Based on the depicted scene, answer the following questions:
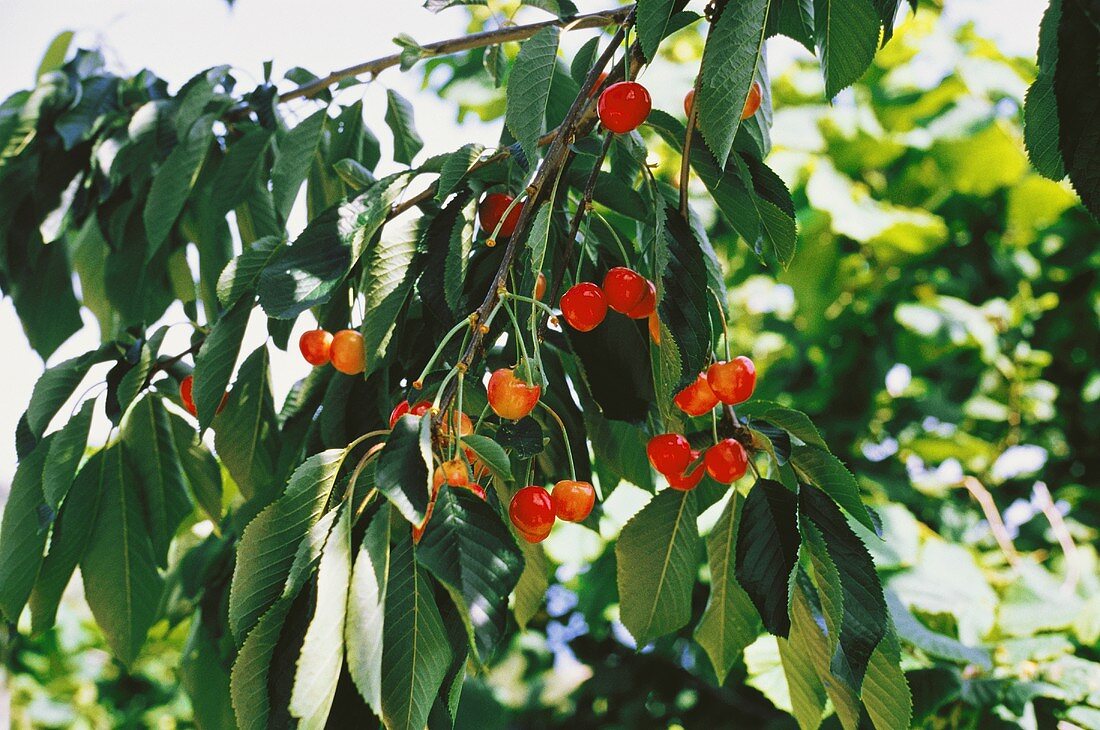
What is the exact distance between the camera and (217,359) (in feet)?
2.90

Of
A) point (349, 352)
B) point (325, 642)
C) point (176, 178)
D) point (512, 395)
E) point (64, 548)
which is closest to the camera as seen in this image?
point (325, 642)

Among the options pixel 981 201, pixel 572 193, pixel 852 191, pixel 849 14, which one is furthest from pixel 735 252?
pixel 849 14

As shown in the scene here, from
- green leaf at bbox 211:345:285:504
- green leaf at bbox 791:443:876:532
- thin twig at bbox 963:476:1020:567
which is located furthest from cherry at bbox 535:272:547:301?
thin twig at bbox 963:476:1020:567

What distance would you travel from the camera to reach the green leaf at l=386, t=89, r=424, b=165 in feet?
3.91

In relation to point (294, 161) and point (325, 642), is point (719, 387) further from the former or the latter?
point (294, 161)

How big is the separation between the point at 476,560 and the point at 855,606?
12.3 inches

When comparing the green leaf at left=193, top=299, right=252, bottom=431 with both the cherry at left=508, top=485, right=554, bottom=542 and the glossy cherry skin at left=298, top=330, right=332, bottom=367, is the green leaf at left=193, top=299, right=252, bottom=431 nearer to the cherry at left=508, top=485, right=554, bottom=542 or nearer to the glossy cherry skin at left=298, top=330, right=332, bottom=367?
the glossy cherry skin at left=298, top=330, right=332, bottom=367

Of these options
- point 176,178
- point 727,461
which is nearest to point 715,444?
point 727,461

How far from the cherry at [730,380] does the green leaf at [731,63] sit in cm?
19

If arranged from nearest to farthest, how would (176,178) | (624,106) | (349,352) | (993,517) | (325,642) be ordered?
(325,642)
(624,106)
(349,352)
(176,178)
(993,517)

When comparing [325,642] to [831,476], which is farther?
[831,476]

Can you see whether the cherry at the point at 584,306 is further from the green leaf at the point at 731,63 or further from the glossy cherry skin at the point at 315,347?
the glossy cherry skin at the point at 315,347

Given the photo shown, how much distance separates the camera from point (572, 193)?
35.0 inches

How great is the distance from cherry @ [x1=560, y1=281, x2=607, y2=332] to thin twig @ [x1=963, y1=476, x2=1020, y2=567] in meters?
1.44
